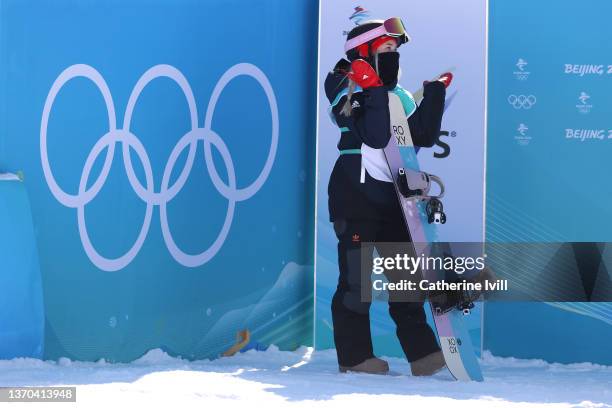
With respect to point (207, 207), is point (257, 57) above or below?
above

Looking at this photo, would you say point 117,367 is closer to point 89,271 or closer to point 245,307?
point 89,271

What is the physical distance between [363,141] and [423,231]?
51 centimetres

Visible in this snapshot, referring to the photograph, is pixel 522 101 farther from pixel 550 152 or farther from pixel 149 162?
pixel 149 162

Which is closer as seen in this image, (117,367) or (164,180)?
(117,367)

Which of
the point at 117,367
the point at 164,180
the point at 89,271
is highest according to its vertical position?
the point at 164,180

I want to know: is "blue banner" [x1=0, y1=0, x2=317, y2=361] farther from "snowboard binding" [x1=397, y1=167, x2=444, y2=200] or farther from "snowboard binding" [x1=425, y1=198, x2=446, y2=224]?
"snowboard binding" [x1=425, y1=198, x2=446, y2=224]

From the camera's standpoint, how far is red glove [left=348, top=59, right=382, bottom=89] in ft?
16.7

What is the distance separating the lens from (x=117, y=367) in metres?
5.04

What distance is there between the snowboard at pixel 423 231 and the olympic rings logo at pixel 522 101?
123 centimetres

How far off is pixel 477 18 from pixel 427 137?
1185 mm

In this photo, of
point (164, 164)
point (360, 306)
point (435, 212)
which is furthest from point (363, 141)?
point (164, 164)

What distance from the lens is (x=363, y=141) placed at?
518 centimetres

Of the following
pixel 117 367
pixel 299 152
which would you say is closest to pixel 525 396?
pixel 117 367

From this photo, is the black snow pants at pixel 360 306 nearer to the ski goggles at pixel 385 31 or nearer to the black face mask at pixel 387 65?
the black face mask at pixel 387 65
